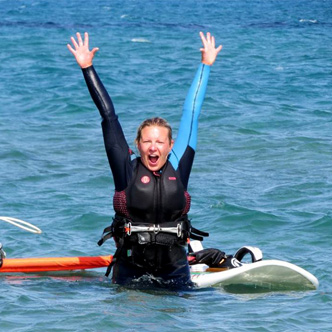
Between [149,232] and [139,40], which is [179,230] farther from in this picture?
[139,40]

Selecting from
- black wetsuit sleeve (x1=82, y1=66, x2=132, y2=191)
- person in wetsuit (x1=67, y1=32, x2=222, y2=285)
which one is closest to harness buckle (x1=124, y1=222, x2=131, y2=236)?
person in wetsuit (x1=67, y1=32, x2=222, y2=285)

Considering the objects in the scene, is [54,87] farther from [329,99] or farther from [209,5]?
[209,5]

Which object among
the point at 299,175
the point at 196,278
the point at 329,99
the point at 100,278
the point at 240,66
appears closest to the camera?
the point at 196,278

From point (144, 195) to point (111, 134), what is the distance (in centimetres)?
Answer: 55

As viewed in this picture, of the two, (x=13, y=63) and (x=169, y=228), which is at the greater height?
(x=13, y=63)

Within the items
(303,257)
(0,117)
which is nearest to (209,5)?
(0,117)

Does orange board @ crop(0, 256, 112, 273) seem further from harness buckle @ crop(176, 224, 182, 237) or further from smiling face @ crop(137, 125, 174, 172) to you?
smiling face @ crop(137, 125, 174, 172)

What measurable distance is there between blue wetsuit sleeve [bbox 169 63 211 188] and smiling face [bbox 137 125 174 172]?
0.67 feet

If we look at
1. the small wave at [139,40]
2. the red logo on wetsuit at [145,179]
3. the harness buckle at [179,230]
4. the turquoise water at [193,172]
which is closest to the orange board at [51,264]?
the turquoise water at [193,172]

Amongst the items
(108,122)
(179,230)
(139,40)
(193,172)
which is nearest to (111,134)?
(108,122)

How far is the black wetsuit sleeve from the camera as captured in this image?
6105 millimetres

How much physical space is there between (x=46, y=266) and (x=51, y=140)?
7.12 meters

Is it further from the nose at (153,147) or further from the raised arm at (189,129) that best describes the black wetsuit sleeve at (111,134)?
the raised arm at (189,129)

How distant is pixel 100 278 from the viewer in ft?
24.0
